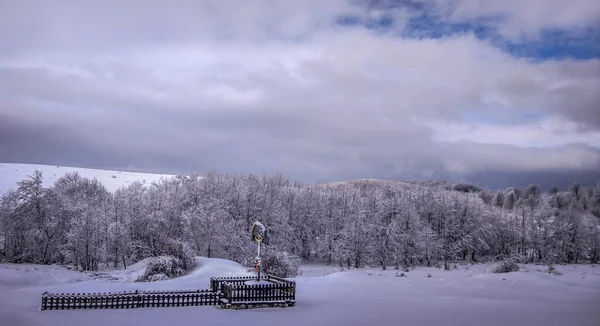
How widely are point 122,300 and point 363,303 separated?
1391cm

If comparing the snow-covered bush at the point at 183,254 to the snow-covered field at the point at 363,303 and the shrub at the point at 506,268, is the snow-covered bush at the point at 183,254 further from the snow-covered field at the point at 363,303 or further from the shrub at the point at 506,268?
the shrub at the point at 506,268

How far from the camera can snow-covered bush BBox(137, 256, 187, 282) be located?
40309 millimetres

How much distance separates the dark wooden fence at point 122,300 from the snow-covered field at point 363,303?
0.65m

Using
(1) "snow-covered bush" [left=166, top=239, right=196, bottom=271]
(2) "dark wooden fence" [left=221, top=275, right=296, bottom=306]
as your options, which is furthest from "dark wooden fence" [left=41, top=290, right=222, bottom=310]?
(1) "snow-covered bush" [left=166, top=239, right=196, bottom=271]

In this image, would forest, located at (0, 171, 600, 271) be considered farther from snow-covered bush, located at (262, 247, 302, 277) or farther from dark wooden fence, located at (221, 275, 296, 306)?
dark wooden fence, located at (221, 275, 296, 306)

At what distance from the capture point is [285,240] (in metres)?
74.6

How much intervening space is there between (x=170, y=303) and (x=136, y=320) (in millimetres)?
4079

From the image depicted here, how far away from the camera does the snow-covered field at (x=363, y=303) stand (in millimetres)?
22578

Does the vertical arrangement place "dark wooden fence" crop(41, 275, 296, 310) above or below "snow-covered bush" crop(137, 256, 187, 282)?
above

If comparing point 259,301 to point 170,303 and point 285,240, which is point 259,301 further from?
point 285,240

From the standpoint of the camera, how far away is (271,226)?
248 ft

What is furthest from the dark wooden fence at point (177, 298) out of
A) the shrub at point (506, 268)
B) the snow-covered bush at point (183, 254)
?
the shrub at point (506, 268)

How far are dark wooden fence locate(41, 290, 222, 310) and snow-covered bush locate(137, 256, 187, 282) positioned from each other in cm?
1422

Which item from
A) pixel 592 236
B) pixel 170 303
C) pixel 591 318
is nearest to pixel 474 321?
pixel 591 318
